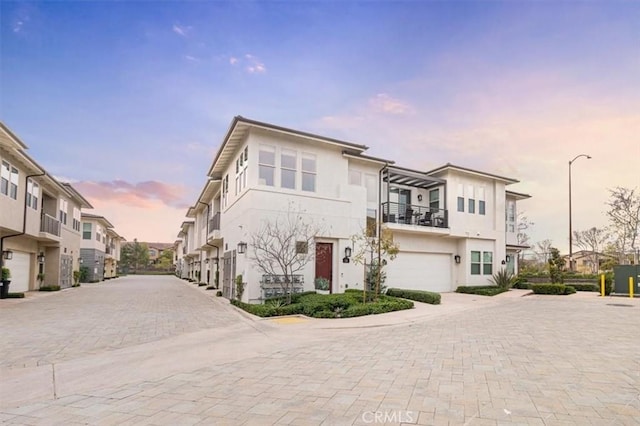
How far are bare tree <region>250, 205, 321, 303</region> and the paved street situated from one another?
10.9 feet

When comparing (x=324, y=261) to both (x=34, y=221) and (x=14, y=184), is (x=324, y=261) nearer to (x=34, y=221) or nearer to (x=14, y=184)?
(x=14, y=184)

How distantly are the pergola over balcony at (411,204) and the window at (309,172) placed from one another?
16.8 feet

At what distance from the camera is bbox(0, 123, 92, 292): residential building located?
1702 cm

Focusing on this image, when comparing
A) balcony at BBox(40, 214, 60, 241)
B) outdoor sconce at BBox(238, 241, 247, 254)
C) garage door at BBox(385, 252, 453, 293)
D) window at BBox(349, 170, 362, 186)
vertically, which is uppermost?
window at BBox(349, 170, 362, 186)

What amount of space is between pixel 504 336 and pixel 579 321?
401 centimetres

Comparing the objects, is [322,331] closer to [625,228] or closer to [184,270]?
[625,228]

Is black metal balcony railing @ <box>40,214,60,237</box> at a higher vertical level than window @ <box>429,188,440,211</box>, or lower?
lower

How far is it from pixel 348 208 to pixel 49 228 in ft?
59.6

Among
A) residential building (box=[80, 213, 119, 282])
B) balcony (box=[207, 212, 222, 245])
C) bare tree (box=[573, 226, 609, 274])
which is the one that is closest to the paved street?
balcony (box=[207, 212, 222, 245])

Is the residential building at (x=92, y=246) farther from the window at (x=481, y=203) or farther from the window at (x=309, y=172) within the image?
the window at (x=481, y=203)

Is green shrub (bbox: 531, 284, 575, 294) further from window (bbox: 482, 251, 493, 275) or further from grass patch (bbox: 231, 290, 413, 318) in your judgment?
grass patch (bbox: 231, 290, 413, 318)

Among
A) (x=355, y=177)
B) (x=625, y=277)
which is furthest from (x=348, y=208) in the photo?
(x=625, y=277)

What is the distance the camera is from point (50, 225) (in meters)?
23.1

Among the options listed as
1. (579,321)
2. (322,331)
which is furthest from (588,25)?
(322,331)
